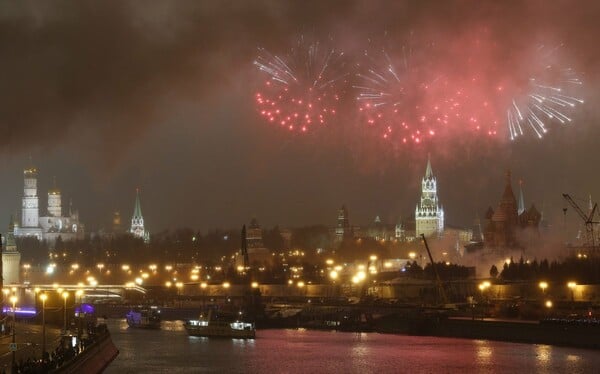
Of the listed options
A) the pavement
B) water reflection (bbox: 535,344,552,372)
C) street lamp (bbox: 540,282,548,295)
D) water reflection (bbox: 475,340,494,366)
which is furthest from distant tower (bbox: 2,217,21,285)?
water reflection (bbox: 535,344,552,372)

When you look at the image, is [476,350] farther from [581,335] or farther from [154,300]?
[154,300]

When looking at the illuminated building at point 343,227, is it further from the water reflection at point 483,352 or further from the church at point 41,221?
the water reflection at point 483,352

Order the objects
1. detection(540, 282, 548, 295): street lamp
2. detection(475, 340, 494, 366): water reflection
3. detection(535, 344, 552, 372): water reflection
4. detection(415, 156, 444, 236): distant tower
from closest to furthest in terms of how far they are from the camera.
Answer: detection(535, 344, 552, 372): water reflection
detection(475, 340, 494, 366): water reflection
detection(540, 282, 548, 295): street lamp
detection(415, 156, 444, 236): distant tower

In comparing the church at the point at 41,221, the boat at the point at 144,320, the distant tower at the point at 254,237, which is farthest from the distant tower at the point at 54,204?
the boat at the point at 144,320

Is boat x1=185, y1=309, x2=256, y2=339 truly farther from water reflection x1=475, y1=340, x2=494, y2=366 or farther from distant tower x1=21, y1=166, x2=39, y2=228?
distant tower x1=21, y1=166, x2=39, y2=228

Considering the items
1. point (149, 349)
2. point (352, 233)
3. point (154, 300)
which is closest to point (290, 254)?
point (352, 233)

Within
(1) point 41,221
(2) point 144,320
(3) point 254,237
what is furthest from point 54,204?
(2) point 144,320

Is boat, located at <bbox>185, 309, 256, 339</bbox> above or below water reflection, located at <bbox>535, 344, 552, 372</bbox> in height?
above

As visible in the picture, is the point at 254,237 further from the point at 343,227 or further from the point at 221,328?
the point at 221,328
